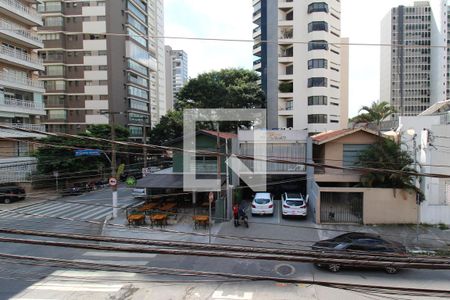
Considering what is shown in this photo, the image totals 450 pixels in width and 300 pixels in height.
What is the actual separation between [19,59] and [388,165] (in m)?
32.5

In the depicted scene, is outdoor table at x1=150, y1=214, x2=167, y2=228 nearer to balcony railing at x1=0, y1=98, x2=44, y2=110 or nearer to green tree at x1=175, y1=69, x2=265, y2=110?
balcony railing at x1=0, y1=98, x2=44, y2=110

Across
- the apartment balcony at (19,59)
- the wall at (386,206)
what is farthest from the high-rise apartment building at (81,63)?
the wall at (386,206)

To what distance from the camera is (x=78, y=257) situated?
46.7 feet

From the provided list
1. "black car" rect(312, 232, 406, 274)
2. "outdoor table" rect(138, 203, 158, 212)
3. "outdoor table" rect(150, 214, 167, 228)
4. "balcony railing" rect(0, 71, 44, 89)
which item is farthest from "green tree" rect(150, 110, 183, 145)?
"black car" rect(312, 232, 406, 274)

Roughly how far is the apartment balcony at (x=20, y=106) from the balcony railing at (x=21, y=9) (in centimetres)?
816

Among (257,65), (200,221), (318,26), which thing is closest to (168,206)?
(200,221)

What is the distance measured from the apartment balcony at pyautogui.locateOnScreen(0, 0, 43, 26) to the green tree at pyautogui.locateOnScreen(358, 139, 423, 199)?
32.0 m

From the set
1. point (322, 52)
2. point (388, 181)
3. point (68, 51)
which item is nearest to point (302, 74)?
point (322, 52)

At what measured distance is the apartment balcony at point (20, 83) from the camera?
96.4 ft

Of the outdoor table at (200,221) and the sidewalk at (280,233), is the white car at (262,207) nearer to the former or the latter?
the sidewalk at (280,233)

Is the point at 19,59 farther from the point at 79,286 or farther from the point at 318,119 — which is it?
the point at 318,119

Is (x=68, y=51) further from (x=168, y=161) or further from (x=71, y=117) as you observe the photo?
(x=168, y=161)

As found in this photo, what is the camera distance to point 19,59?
31312 mm

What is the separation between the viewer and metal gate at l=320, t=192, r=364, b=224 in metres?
19.0
